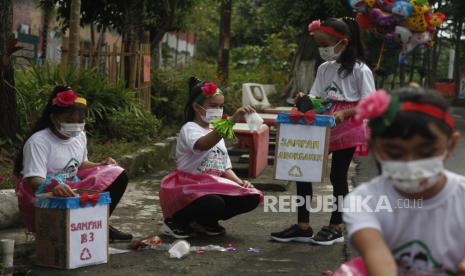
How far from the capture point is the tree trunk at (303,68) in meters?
20.4

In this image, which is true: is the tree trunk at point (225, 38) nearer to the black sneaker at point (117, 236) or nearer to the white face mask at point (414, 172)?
the black sneaker at point (117, 236)

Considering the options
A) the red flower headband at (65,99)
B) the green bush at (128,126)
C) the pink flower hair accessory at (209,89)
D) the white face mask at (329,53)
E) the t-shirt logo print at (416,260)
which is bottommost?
the green bush at (128,126)

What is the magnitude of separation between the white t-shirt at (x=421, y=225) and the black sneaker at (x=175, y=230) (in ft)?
11.0

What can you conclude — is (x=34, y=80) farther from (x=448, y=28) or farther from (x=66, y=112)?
(x=448, y=28)

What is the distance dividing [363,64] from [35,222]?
252cm

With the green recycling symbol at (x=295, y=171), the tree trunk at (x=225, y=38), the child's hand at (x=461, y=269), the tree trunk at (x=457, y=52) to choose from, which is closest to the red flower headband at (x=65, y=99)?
the green recycling symbol at (x=295, y=171)

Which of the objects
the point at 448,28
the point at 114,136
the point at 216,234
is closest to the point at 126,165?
the point at 114,136

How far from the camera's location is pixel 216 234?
6.34 m

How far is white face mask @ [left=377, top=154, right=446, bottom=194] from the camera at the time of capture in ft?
9.05

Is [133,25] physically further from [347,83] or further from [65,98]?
[65,98]

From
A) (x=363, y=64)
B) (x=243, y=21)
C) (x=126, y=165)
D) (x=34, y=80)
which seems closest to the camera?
(x=363, y=64)

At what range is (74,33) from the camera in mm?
10086

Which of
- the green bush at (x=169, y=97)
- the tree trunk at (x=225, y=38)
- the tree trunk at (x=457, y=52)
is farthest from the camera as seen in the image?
the tree trunk at (x=457, y=52)

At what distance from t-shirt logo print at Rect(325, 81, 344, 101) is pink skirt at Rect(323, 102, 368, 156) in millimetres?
46
